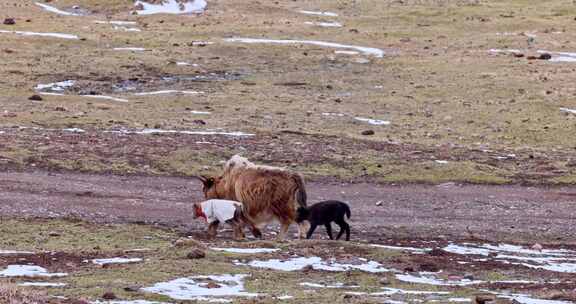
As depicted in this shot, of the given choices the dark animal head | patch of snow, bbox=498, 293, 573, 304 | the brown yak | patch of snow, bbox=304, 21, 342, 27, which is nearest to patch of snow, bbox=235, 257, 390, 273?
patch of snow, bbox=498, 293, 573, 304

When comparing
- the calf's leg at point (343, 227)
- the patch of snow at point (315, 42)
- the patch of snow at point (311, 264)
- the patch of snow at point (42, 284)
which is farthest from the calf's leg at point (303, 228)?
the patch of snow at point (315, 42)

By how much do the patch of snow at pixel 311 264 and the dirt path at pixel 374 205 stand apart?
4.30 meters

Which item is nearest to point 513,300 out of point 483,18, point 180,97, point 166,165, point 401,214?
point 401,214

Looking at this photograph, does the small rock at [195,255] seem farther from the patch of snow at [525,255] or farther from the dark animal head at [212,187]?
the patch of snow at [525,255]

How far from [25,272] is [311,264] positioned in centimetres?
397

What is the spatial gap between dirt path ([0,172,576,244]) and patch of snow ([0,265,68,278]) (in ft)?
17.2

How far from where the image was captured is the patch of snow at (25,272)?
50.3 ft

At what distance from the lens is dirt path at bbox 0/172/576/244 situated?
21969 mm

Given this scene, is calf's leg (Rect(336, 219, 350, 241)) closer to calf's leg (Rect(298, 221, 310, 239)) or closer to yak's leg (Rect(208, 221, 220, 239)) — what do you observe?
calf's leg (Rect(298, 221, 310, 239))

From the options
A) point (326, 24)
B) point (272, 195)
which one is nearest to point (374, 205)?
point (272, 195)

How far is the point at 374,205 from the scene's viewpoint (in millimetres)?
25047

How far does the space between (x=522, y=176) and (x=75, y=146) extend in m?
11.0

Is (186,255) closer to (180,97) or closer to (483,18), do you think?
(180,97)

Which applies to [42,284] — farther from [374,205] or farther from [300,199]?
[374,205]
